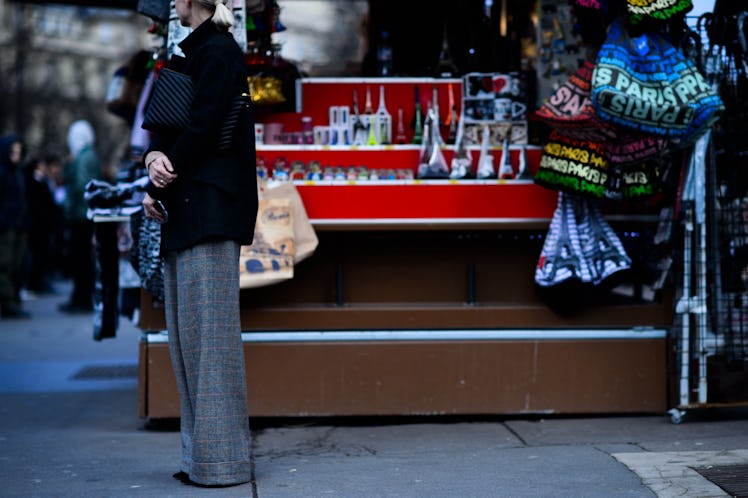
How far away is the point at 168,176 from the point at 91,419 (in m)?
2.63

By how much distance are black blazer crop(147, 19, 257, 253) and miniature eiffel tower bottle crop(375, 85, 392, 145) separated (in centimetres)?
188

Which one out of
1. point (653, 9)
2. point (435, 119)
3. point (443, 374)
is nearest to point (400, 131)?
point (435, 119)

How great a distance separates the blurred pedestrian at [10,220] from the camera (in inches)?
504

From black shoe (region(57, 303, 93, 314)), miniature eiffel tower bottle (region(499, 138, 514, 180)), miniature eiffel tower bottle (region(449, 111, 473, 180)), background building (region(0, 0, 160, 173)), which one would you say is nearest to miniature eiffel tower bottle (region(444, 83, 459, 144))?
miniature eiffel tower bottle (region(449, 111, 473, 180))

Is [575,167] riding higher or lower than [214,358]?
higher

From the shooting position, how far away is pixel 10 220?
12.9 meters

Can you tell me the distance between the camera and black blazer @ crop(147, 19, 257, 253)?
4.34 m

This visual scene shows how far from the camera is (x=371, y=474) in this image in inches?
189

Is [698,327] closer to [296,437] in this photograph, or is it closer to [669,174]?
[669,174]

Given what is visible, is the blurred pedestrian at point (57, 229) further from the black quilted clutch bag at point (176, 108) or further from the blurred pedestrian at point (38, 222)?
the black quilted clutch bag at point (176, 108)

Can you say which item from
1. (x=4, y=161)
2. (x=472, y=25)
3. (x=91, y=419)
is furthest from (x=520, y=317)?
(x=4, y=161)

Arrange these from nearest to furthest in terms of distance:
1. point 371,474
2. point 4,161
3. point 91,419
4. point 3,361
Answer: point 371,474, point 91,419, point 3,361, point 4,161

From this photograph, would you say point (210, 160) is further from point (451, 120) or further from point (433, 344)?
point (451, 120)

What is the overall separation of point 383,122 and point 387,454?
1.94 metres
